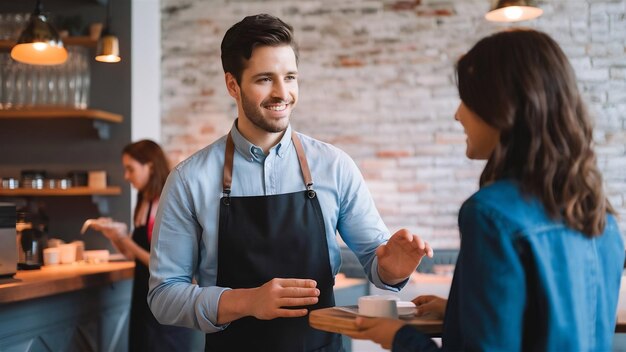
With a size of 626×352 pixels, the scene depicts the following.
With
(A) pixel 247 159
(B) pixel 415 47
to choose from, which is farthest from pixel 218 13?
(A) pixel 247 159

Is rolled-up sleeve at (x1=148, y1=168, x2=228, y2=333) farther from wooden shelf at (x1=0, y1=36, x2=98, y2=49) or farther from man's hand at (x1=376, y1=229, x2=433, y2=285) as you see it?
wooden shelf at (x1=0, y1=36, x2=98, y2=49)

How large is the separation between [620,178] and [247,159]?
3897 mm

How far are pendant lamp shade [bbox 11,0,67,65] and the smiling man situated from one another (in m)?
2.07

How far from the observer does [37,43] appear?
3770mm

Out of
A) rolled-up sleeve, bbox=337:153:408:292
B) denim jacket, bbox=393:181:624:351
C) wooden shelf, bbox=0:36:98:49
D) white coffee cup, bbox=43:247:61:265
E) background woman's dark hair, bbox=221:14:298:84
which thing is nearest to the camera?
denim jacket, bbox=393:181:624:351

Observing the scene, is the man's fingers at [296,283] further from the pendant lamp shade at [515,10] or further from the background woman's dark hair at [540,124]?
the pendant lamp shade at [515,10]

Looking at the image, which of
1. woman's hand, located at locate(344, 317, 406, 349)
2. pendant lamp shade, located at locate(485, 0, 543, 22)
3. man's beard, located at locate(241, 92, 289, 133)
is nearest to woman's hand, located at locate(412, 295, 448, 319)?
woman's hand, located at locate(344, 317, 406, 349)

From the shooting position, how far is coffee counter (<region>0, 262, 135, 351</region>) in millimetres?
3090

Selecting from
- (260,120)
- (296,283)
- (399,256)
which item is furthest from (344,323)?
(260,120)

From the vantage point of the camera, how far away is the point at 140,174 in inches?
171

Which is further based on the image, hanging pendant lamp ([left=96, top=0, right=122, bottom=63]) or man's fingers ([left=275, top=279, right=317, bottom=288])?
hanging pendant lamp ([left=96, top=0, right=122, bottom=63])

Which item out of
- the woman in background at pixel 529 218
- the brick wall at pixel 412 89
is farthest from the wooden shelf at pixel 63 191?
the woman in background at pixel 529 218

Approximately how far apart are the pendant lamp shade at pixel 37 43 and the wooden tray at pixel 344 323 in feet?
9.06

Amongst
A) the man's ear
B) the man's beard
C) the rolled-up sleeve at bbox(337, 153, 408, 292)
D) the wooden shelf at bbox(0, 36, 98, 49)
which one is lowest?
the rolled-up sleeve at bbox(337, 153, 408, 292)
